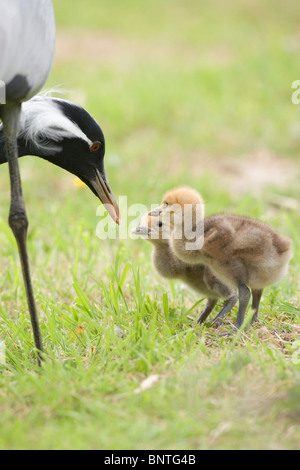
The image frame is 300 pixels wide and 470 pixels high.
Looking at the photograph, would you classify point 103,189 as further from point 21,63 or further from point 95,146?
point 21,63

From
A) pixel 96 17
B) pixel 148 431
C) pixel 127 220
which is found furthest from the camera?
pixel 96 17

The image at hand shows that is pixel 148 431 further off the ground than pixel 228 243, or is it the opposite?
pixel 228 243

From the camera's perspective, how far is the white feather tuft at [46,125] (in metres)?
3.73

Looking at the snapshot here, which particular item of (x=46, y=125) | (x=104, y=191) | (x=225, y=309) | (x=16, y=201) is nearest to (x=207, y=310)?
(x=225, y=309)

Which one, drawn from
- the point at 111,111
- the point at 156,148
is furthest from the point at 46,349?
the point at 111,111

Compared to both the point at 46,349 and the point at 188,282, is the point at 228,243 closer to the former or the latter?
the point at 188,282

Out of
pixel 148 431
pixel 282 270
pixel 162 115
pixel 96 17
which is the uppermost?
pixel 96 17

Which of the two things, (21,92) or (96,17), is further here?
(96,17)

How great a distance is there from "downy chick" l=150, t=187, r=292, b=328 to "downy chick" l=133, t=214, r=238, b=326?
0.48ft

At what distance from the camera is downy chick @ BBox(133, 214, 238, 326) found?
3684mm

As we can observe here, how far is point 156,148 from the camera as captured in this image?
7.64 metres

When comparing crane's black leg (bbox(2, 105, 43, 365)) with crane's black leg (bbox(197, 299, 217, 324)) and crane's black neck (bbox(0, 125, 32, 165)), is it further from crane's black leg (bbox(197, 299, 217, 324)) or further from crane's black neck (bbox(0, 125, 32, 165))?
crane's black leg (bbox(197, 299, 217, 324))

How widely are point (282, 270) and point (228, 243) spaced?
33cm

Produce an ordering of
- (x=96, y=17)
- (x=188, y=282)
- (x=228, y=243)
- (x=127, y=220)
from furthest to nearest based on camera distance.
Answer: (x=96, y=17) → (x=127, y=220) → (x=188, y=282) → (x=228, y=243)
